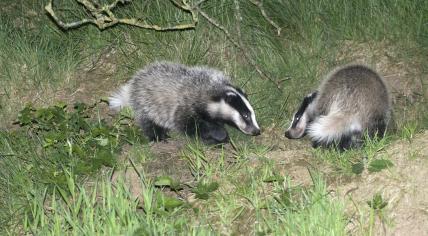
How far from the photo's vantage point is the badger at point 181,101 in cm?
603

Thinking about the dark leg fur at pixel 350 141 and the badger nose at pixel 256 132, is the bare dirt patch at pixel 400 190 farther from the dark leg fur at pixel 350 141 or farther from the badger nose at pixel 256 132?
the badger nose at pixel 256 132

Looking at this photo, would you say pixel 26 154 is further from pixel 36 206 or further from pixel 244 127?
pixel 244 127

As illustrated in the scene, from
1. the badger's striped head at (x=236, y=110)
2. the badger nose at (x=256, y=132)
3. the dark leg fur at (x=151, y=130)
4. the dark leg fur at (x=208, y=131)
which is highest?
the badger's striped head at (x=236, y=110)

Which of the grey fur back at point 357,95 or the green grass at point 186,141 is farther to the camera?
the grey fur back at point 357,95

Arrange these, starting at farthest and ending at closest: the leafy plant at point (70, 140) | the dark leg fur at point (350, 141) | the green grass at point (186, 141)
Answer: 1. the dark leg fur at point (350, 141)
2. the leafy plant at point (70, 140)
3. the green grass at point (186, 141)

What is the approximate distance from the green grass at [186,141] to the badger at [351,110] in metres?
0.28

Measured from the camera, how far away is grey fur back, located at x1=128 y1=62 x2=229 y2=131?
6.12 metres

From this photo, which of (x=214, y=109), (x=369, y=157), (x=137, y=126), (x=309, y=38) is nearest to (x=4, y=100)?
(x=137, y=126)

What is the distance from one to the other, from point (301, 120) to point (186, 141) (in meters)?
0.95

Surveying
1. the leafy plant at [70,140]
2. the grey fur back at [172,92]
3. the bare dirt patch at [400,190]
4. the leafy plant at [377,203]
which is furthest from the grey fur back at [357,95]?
the leafy plant at [70,140]

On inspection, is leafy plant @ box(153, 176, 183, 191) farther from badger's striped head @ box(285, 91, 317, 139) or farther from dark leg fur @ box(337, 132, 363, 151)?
badger's striped head @ box(285, 91, 317, 139)

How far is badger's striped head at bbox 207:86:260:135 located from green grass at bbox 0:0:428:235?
230 millimetres

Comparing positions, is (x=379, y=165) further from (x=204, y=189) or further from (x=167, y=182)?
(x=167, y=182)

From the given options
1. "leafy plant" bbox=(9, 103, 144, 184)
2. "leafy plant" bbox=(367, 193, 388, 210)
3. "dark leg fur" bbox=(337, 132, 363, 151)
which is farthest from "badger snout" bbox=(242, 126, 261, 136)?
"leafy plant" bbox=(367, 193, 388, 210)
